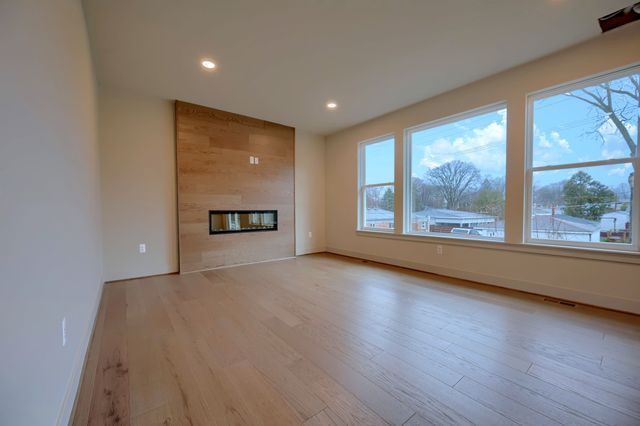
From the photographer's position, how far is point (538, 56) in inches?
103

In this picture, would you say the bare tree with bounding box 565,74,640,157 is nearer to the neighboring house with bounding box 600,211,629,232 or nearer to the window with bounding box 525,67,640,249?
the window with bounding box 525,67,640,249

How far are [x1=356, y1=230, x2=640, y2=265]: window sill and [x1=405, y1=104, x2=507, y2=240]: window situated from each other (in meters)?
0.12

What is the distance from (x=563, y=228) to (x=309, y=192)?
3.89 m

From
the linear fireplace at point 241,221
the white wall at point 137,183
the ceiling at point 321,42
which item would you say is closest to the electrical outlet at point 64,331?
the ceiling at point 321,42

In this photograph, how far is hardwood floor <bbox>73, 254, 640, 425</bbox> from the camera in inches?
47.9

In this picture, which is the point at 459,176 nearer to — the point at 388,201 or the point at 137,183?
the point at 388,201

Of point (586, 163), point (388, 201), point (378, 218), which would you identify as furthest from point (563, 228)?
point (378, 218)

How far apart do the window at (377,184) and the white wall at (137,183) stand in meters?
3.24

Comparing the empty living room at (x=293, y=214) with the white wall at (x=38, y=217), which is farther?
the empty living room at (x=293, y=214)

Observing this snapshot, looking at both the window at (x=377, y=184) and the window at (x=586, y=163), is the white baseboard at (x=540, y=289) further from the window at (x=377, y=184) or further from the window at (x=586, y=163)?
the window at (x=377, y=184)

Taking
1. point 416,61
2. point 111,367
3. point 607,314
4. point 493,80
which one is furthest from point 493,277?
point 111,367

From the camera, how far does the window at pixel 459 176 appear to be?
3.12m

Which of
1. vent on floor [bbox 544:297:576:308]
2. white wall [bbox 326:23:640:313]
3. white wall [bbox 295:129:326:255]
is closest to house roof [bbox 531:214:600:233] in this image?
white wall [bbox 326:23:640:313]

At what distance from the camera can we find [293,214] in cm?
496
